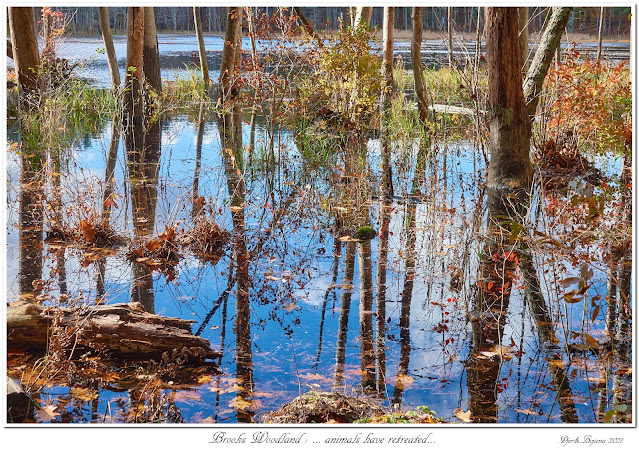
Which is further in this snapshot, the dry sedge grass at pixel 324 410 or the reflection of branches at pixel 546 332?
the reflection of branches at pixel 546 332

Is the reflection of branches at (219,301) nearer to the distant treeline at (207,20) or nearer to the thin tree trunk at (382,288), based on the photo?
the thin tree trunk at (382,288)

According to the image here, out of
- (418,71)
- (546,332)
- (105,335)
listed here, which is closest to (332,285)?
(546,332)

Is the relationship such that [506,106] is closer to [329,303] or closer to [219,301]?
[329,303]

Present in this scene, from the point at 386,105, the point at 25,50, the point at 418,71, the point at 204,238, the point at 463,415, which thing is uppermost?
the point at 25,50

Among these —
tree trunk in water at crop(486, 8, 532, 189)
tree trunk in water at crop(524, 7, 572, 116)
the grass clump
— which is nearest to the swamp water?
the grass clump

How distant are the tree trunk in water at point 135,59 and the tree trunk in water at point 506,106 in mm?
7419

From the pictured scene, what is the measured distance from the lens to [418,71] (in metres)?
10.5

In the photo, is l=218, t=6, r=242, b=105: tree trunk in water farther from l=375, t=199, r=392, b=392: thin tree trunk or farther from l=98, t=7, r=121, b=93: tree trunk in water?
l=375, t=199, r=392, b=392: thin tree trunk

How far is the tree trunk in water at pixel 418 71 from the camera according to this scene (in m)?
10.4

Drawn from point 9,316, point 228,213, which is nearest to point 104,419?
point 9,316

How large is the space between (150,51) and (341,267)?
971 cm

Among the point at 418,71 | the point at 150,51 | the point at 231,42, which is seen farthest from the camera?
the point at 150,51

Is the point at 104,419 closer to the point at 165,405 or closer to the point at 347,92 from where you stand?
the point at 165,405

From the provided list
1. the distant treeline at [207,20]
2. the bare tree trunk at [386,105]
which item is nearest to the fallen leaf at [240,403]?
the bare tree trunk at [386,105]
